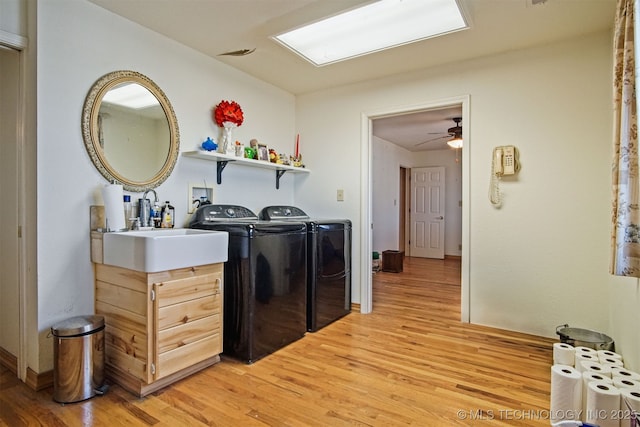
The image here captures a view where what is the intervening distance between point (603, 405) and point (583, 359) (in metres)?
0.44

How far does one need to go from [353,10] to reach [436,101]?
4.42ft

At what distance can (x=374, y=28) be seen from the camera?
93.7 inches

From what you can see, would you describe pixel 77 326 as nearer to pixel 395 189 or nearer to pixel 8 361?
pixel 8 361

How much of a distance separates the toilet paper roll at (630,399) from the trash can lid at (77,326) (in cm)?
260

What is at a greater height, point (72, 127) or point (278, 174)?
point (72, 127)

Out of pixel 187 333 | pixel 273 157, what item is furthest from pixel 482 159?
pixel 187 333

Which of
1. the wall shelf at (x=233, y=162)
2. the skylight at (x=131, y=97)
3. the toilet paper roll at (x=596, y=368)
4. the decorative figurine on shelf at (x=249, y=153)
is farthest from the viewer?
the decorative figurine on shelf at (x=249, y=153)

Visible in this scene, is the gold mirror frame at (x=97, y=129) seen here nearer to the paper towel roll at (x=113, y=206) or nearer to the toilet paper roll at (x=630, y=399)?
the paper towel roll at (x=113, y=206)

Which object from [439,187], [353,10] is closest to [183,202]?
[353,10]

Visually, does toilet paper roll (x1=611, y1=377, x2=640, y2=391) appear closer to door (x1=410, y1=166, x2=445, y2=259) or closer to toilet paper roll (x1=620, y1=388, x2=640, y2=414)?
toilet paper roll (x1=620, y1=388, x2=640, y2=414)

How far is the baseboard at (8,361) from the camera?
215cm

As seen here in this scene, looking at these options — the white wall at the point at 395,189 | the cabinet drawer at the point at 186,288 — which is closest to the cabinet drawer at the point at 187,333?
the cabinet drawer at the point at 186,288

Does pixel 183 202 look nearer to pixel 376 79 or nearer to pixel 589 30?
pixel 376 79

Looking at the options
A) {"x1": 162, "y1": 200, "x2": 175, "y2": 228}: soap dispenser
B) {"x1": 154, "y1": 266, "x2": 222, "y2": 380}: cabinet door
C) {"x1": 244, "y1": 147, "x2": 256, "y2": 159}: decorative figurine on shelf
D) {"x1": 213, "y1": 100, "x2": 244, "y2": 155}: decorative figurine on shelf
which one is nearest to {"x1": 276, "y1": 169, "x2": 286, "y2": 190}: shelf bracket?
{"x1": 244, "y1": 147, "x2": 256, "y2": 159}: decorative figurine on shelf
